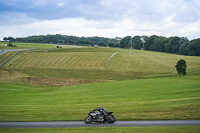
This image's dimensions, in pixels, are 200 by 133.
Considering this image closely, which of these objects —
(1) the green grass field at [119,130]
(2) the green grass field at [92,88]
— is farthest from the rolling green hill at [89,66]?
(1) the green grass field at [119,130]

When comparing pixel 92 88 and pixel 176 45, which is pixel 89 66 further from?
pixel 176 45

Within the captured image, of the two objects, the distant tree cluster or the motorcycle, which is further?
the distant tree cluster

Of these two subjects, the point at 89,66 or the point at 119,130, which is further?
the point at 89,66

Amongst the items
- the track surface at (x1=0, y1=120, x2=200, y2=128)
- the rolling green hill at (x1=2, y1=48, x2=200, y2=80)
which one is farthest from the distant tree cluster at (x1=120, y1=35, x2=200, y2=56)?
the track surface at (x1=0, y1=120, x2=200, y2=128)

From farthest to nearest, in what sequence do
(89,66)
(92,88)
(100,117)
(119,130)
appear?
(89,66), (92,88), (100,117), (119,130)

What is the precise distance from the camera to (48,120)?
26297mm

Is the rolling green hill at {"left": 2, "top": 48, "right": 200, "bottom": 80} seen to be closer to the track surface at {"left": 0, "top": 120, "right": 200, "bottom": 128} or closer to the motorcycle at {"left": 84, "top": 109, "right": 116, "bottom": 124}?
the track surface at {"left": 0, "top": 120, "right": 200, "bottom": 128}

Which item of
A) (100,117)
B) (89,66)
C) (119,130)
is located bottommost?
(119,130)

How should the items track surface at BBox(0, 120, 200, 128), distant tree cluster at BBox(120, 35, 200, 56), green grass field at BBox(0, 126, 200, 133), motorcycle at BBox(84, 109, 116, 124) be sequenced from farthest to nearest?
distant tree cluster at BBox(120, 35, 200, 56) < motorcycle at BBox(84, 109, 116, 124) < track surface at BBox(0, 120, 200, 128) < green grass field at BBox(0, 126, 200, 133)

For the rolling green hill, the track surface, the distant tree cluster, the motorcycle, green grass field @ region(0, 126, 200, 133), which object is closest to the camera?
green grass field @ region(0, 126, 200, 133)

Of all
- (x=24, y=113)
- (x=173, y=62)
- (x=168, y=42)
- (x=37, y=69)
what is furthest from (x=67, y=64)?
(x=168, y=42)

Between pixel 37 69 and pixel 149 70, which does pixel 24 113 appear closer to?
pixel 37 69

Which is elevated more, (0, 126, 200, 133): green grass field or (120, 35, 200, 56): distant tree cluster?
(120, 35, 200, 56): distant tree cluster

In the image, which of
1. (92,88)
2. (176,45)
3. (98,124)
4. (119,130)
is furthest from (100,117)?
(176,45)
